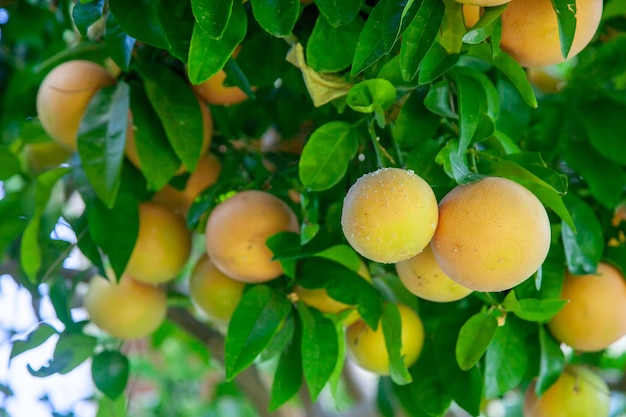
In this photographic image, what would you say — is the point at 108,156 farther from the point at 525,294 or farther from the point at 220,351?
the point at 220,351

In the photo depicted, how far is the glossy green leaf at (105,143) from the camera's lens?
0.73m

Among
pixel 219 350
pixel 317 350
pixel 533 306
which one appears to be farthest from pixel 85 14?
pixel 219 350

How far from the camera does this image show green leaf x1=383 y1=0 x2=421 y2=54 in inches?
21.4

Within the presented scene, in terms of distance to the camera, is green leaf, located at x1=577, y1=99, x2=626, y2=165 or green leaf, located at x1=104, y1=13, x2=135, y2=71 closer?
green leaf, located at x1=104, y1=13, x2=135, y2=71

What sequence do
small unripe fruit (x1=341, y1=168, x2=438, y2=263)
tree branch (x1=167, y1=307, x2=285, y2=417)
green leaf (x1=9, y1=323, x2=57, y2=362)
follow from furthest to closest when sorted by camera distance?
1. tree branch (x1=167, y1=307, x2=285, y2=417)
2. green leaf (x1=9, y1=323, x2=57, y2=362)
3. small unripe fruit (x1=341, y1=168, x2=438, y2=263)

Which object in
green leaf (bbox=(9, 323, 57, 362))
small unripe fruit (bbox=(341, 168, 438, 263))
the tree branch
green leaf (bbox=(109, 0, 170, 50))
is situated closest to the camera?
small unripe fruit (bbox=(341, 168, 438, 263))

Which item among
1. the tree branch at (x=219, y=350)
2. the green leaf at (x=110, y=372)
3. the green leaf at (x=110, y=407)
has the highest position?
the green leaf at (x=110, y=372)

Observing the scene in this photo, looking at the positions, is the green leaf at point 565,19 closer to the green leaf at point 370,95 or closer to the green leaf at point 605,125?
the green leaf at point 370,95

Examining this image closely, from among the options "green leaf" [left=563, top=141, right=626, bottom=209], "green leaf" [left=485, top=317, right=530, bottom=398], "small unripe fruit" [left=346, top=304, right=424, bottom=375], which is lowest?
"small unripe fruit" [left=346, top=304, right=424, bottom=375]

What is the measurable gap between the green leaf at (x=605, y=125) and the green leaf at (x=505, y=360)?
8.9 inches

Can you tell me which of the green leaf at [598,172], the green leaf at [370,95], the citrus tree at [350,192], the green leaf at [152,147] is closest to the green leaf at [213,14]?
the citrus tree at [350,192]

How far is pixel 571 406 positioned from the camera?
0.85 meters

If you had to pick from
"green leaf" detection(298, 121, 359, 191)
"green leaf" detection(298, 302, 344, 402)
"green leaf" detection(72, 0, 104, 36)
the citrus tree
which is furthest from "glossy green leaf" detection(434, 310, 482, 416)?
"green leaf" detection(72, 0, 104, 36)

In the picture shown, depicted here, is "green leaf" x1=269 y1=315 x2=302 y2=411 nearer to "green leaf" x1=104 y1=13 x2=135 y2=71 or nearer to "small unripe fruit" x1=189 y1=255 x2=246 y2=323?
"small unripe fruit" x1=189 y1=255 x2=246 y2=323
